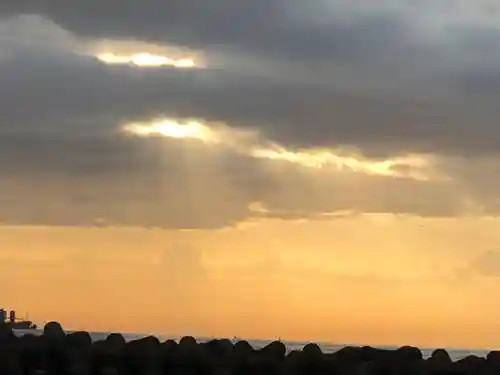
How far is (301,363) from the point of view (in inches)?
1043

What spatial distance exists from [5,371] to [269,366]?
6085 mm

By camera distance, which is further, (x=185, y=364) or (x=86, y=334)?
(x=86, y=334)

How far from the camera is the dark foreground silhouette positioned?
1043 inches

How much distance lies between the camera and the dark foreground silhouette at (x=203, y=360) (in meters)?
26.5

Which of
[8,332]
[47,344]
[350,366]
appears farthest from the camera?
[8,332]

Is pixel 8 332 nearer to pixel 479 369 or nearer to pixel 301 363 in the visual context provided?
pixel 301 363

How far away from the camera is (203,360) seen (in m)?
27.3

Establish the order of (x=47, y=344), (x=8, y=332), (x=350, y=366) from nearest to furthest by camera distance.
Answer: (x=350, y=366)
(x=47, y=344)
(x=8, y=332)

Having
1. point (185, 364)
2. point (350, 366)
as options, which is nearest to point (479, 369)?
point (350, 366)

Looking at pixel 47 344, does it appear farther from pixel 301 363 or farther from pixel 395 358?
pixel 395 358

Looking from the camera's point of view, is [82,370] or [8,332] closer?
[82,370]

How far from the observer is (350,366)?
26.3 m

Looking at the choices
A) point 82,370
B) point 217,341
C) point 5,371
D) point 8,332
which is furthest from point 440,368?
point 8,332

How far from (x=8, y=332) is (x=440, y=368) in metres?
12.6
